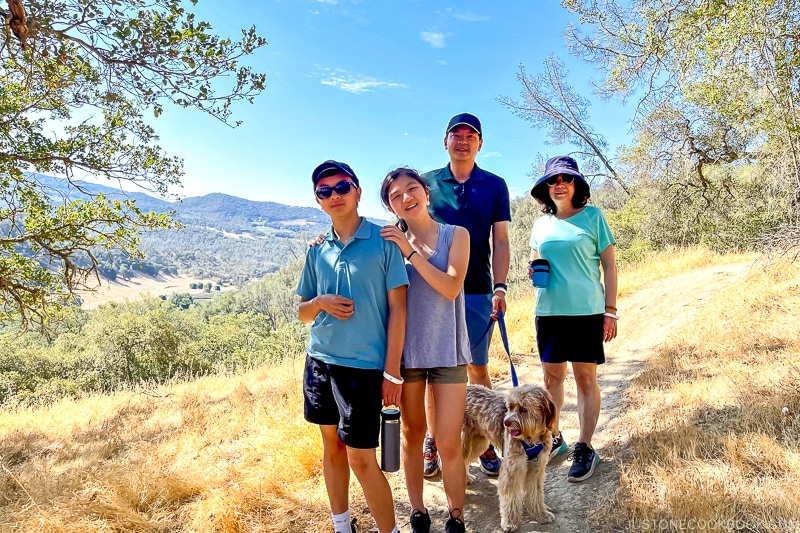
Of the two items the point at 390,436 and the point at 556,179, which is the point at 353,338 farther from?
the point at 556,179

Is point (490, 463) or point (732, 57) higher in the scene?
point (732, 57)

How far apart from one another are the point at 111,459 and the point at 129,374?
69.6ft

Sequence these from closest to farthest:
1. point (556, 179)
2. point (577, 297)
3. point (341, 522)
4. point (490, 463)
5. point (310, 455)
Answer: point (341, 522), point (577, 297), point (556, 179), point (490, 463), point (310, 455)

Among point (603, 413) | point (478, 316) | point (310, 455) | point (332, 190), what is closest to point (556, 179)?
point (478, 316)

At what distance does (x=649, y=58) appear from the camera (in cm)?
659

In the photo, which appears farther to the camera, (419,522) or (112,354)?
(112,354)

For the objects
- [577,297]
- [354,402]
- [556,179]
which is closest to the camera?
[354,402]

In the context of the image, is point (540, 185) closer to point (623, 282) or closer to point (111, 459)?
point (111, 459)

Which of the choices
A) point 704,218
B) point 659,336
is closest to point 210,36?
point 659,336

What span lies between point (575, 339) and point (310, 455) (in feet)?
8.05

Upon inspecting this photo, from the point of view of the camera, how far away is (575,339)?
119 inches

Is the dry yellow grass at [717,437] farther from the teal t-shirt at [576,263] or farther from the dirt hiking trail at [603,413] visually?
the teal t-shirt at [576,263]

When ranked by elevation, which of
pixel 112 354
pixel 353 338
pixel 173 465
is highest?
pixel 353 338

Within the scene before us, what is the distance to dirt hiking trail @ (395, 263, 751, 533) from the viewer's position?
2777 mm
